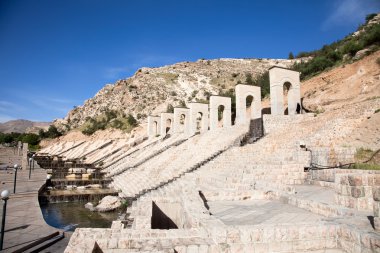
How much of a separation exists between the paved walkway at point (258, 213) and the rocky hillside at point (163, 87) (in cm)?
5028

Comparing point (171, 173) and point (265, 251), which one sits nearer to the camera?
point (265, 251)

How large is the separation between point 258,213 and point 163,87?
62.2 metres

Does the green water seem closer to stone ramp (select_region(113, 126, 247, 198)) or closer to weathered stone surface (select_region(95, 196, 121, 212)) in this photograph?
weathered stone surface (select_region(95, 196, 121, 212))

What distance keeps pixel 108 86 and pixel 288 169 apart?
72.2 m

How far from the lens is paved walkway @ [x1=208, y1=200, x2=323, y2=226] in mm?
5426

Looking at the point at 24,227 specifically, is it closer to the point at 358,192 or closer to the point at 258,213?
the point at 258,213

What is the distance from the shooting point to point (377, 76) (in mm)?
21625

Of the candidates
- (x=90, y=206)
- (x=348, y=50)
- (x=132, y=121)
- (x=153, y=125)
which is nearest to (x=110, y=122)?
(x=132, y=121)

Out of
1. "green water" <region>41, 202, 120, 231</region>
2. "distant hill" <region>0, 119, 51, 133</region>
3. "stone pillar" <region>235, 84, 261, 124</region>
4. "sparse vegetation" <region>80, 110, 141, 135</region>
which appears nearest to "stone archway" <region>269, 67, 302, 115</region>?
"stone pillar" <region>235, 84, 261, 124</region>

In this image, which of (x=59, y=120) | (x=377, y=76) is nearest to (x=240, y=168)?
(x=377, y=76)

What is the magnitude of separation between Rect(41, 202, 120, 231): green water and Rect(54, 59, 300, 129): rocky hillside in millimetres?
41797

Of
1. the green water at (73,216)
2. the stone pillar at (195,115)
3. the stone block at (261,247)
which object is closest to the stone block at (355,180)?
the stone block at (261,247)

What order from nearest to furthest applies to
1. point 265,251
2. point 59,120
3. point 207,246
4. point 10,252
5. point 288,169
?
point 207,246
point 265,251
point 10,252
point 288,169
point 59,120

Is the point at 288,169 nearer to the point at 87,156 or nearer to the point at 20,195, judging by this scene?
the point at 20,195
